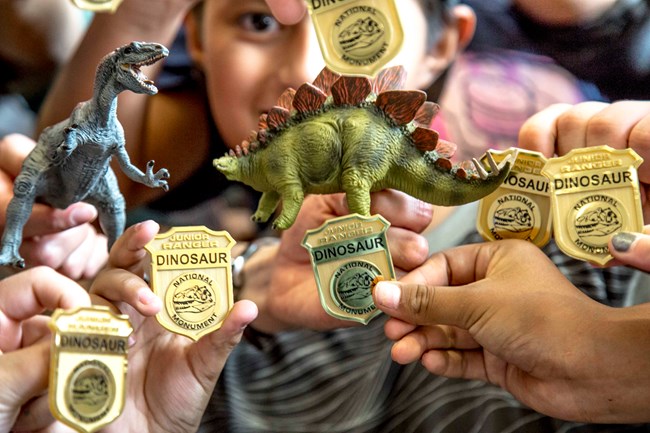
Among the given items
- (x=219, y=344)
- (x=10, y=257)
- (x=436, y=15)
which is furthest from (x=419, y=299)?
(x=436, y=15)

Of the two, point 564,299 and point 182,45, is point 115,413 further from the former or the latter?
point 182,45

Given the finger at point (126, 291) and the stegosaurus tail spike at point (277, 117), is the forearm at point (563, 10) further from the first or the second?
the finger at point (126, 291)

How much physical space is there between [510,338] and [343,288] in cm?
16

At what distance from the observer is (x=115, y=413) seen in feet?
1.91

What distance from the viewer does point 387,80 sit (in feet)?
2.39

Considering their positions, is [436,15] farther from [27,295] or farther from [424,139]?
[27,295]

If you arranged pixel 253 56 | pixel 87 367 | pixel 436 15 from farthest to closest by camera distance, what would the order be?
1. pixel 436 15
2. pixel 253 56
3. pixel 87 367

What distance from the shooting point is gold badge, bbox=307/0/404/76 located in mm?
640

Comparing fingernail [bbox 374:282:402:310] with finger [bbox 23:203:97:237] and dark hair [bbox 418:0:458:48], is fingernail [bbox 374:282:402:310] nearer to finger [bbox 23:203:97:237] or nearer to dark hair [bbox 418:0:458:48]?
finger [bbox 23:203:97:237]

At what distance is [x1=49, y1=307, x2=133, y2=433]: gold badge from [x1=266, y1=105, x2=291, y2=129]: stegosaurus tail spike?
256 mm

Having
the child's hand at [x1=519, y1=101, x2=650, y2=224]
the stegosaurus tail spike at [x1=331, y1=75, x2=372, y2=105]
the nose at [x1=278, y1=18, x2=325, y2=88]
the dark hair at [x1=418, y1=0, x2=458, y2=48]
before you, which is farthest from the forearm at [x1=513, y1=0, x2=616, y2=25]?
the stegosaurus tail spike at [x1=331, y1=75, x2=372, y2=105]

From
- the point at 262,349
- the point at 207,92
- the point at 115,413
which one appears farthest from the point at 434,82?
the point at 115,413

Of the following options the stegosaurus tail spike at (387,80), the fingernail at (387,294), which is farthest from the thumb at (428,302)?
the stegosaurus tail spike at (387,80)

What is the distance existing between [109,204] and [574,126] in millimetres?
545
